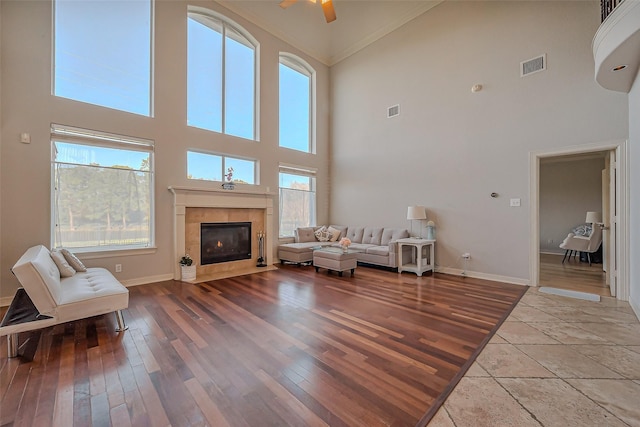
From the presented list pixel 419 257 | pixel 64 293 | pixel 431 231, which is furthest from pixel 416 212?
pixel 64 293

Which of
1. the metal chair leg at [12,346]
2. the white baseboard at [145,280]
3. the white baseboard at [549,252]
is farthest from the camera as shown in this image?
the white baseboard at [549,252]

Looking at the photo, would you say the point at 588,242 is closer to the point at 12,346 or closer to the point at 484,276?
the point at 484,276

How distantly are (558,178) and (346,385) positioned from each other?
9.22 meters

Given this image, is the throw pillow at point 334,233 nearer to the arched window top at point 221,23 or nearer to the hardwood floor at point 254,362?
the hardwood floor at point 254,362

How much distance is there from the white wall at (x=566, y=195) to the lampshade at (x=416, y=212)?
5255 mm

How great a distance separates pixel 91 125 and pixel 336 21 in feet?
18.4

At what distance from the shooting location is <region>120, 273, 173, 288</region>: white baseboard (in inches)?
165

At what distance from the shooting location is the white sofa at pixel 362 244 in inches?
209

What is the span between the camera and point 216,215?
526cm

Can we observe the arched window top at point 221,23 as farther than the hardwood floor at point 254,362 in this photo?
Yes

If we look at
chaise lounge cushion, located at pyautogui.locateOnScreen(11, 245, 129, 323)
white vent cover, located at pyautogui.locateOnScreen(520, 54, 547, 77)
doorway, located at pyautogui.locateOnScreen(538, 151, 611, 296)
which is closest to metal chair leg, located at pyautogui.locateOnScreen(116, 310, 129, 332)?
chaise lounge cushion, located at pyautogui.locateOnScreen(11, 245, 129, 323)

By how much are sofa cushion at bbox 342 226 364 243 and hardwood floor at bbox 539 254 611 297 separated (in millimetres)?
3403

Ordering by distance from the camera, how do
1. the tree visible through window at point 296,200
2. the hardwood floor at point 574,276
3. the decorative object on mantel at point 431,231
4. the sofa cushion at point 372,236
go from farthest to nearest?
the tree visible through window at point 296,200 → the sofa cushion at point 372,236 → the decorative object on mantel at point 431,231 → the hardwood floor at point 574,276

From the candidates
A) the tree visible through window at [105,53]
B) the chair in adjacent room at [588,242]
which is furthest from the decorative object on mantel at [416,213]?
the tree visible through window at [105,53]
